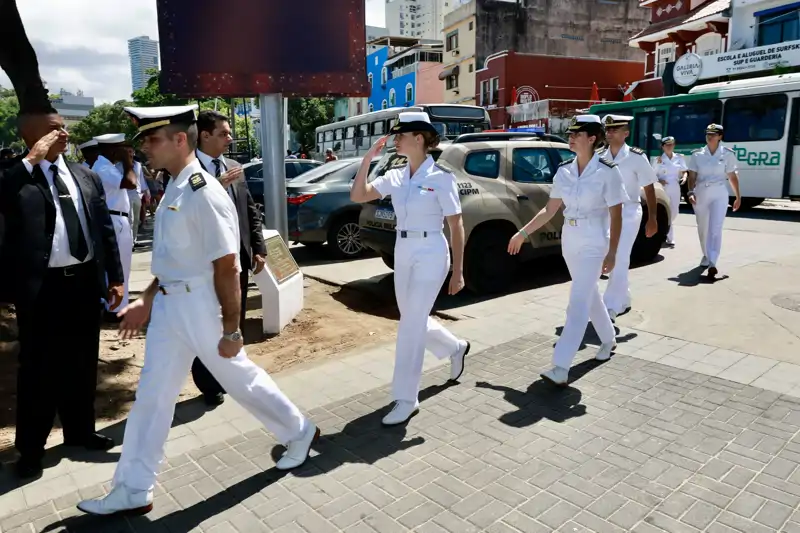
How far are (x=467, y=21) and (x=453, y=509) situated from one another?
4168cm

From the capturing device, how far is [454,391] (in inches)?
174

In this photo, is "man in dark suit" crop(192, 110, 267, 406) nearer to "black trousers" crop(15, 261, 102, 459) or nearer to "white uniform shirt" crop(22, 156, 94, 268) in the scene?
"black trousers" crop(15, 261, 102, 459)

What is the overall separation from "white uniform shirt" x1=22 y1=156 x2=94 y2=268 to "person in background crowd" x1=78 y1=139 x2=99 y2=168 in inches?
116

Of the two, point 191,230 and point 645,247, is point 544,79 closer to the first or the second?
point 645,247

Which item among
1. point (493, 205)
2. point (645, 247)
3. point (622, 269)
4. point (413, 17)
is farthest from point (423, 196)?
point (413, 17)

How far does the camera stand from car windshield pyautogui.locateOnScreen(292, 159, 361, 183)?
412 inches

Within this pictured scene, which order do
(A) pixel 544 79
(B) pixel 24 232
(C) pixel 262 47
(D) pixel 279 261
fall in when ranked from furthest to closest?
1. (A) pixel 544 79
2. (C) pixel 262 47
3. (D) pixel 279 261
4. (B) pixel 24 232

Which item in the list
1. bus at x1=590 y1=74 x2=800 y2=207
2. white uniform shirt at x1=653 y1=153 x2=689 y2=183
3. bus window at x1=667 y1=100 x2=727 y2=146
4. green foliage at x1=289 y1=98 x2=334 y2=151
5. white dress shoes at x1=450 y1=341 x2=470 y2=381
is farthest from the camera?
green foliage at x1=289 y1=98 x2=334 y2=151

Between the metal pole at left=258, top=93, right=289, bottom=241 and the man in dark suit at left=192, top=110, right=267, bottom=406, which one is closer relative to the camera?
the man in dark suit at left=192, top=110, right=267, bottom=406

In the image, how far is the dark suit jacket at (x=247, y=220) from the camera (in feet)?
14.3

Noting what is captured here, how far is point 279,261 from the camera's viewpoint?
624 cm

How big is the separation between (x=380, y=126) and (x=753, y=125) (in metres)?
10.7

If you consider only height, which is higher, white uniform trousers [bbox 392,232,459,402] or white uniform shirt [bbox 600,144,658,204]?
white uniform shirt [bbox 600,144,658,204]

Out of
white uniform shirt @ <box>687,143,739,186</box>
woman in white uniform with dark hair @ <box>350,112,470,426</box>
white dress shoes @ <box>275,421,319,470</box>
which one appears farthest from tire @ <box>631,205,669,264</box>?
white dress shoes @ <box>275,421,319,470</box>
